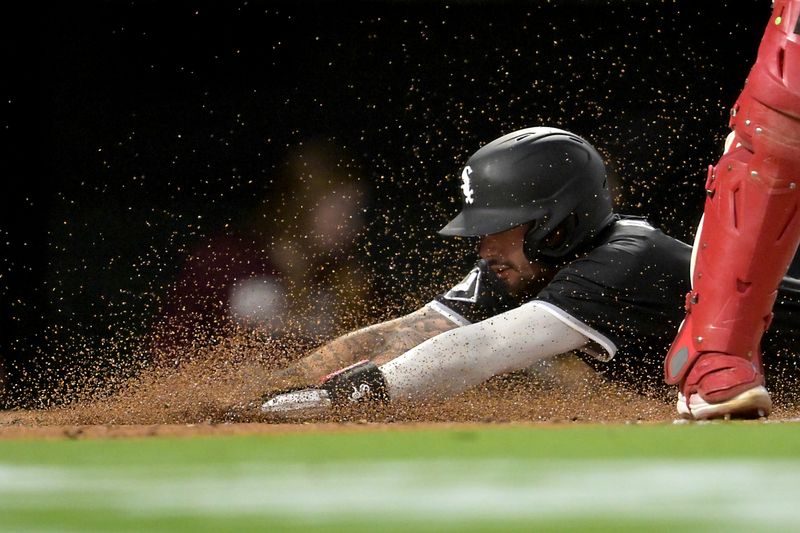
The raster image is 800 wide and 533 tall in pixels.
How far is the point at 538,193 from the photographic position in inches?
151

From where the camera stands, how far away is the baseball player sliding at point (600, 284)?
106 inches

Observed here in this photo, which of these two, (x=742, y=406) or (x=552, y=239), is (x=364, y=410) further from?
(x=742, y=406)

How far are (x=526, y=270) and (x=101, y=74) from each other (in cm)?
285

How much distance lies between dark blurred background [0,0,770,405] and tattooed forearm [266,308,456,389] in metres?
1.33

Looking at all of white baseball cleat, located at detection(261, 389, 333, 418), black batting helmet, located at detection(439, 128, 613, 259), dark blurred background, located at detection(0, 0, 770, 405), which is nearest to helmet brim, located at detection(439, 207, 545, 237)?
black batting helmet, located at detection(439, 128, 613, 259)

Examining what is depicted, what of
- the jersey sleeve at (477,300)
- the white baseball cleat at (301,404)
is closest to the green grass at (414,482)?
the white baseball cleat at (301,404)

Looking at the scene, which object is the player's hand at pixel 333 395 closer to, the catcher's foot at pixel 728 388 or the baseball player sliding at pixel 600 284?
the baseball player sliding at pixel 600 284

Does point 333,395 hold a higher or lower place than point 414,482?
lower

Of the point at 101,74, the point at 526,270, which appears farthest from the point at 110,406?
the point at 101,74

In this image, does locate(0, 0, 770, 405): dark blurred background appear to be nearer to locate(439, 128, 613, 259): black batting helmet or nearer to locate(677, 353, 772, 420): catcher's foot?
locate(439, 128, 613, 259): black batting helmet

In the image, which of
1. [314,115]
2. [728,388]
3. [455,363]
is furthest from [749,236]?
[314,115]

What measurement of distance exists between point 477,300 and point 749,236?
1.57m

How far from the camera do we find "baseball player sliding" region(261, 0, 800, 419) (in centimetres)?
269

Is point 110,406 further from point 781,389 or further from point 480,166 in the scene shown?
point 781,389
